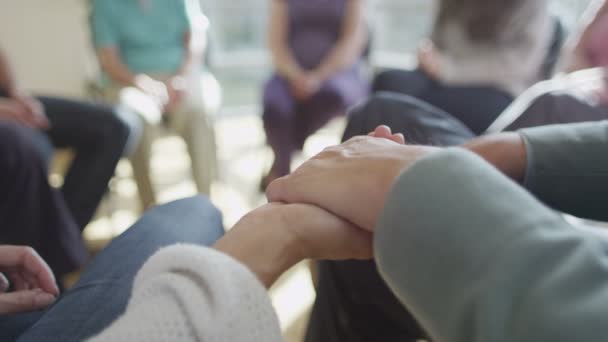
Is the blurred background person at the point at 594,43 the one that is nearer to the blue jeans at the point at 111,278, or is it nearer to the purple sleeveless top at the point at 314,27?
the blue jeans at the point at 111,278

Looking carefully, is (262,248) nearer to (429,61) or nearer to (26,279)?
(26,279)

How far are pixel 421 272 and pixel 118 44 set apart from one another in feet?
5.74

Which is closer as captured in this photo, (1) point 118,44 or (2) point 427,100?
(2) point 427,100

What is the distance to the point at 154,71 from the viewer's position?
5.74 feet

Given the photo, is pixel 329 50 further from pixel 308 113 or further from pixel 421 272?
pixel 421 272

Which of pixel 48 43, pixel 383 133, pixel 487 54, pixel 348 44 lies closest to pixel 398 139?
pixel 383 133

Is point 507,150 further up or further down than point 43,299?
further up

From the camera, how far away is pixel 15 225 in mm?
862

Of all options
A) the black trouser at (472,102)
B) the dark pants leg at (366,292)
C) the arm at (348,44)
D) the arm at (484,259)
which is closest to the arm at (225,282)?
the arm at (484,259)

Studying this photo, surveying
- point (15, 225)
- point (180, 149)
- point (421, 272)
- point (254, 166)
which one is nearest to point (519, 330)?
point (421, 272)

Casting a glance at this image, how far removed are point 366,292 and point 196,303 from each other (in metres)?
0.40

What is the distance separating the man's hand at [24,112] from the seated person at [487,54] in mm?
1073

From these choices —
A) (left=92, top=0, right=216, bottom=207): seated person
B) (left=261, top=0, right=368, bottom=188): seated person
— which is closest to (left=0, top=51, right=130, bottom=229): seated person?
(left=92, top=0, right=216, bottom=207): seated person

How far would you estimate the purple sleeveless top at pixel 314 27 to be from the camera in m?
1.93
